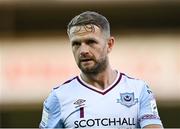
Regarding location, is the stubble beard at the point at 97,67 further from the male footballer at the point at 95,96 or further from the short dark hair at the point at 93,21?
the short dark hair at the point at 93,21

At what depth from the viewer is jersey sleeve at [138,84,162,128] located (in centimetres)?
435

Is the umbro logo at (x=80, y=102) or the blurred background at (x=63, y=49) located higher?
the blurred background at (x=63, y=49)

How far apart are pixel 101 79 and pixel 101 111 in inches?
9.6

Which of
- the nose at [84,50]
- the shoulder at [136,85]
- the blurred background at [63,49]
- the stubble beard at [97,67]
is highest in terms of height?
the blurred background at [63,49]

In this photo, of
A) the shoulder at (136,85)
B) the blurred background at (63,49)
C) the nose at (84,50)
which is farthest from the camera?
the blurred background at (63,49)

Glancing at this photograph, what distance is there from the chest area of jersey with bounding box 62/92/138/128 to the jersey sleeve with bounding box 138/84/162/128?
0.13 ft

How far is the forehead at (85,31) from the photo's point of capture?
436 cm

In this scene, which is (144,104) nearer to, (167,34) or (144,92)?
(144,92)

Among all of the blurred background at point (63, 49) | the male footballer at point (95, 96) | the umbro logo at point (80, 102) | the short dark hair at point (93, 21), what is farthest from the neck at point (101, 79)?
the blurred background at point (63, 49)

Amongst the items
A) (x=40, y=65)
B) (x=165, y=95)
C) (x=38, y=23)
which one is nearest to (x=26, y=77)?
(x=40, y=65)

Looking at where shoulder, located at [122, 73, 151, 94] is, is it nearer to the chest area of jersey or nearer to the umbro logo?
the chest area of jersey

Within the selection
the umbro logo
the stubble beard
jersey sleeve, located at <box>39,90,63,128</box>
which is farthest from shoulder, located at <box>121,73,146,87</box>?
jersey sleeve, located at <box>39,90,63,128</box>

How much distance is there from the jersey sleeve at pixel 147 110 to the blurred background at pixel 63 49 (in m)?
8.53

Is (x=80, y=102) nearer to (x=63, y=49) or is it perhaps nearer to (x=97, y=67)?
(x=97, y=67)
